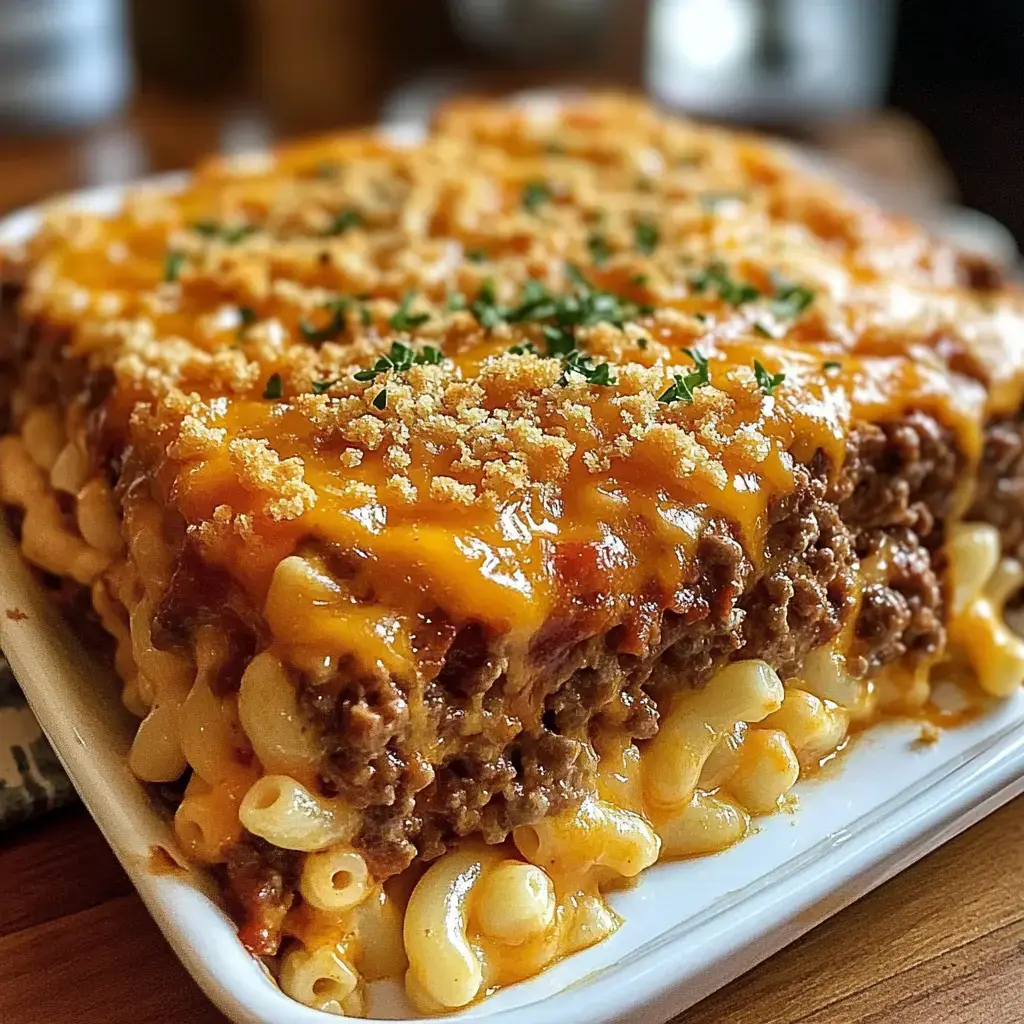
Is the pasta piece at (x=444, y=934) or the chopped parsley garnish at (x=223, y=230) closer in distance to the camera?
the pasta piece at (x=444, y=934)

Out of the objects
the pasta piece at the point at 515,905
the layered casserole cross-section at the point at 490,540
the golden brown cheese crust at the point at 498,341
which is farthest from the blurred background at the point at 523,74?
the pasta piece at the point at 515,905

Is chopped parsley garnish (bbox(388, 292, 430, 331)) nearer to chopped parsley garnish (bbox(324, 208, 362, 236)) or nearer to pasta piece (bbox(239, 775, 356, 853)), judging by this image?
chopped parsley garnish (bbox(324, 208, 362, 236))

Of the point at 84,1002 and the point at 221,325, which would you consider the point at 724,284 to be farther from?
the point at 84,1002

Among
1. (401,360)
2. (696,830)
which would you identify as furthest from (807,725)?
(401,360)

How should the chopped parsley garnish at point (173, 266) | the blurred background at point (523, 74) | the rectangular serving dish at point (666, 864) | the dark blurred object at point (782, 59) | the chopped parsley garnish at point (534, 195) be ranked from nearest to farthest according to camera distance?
the rectangular serving dish at point (666, 864) < the chopped parsley garnish at point (173, 266) < the chopped parsley garnish at point (534, 195) < the blurred background at point (523, 74) < the dark blurred object at point (782, 59)

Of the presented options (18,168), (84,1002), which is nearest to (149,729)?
(84,1002)

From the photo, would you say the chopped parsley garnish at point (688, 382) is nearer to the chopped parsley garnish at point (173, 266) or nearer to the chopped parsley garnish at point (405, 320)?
the chopped parsley garnish at point (405, 320)
